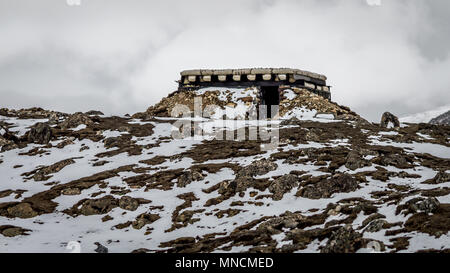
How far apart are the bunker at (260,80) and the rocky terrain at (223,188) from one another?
1114cm

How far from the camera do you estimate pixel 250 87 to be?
40.5 meters

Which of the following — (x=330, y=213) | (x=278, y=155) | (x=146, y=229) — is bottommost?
(x=146, y=229)

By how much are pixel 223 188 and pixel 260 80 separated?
2389cm

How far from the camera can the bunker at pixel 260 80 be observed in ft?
132

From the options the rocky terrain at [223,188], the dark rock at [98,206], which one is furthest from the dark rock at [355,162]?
the dark rock at [98,206]

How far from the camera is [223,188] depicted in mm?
18312

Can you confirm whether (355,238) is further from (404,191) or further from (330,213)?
(404,191)

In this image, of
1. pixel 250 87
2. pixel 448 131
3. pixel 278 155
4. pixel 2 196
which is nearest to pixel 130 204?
pixel 2 196

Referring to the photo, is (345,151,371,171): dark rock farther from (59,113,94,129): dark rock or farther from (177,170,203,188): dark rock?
(59,113,94,129): dark rock

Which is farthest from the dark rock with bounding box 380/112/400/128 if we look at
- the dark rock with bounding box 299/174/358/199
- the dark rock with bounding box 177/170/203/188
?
the dark rock with bounding box 177/170/203/188

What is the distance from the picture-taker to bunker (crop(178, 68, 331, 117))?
40.2 meters

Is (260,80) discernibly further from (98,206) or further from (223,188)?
(98,206)

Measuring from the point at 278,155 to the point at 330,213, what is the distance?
7.29 m

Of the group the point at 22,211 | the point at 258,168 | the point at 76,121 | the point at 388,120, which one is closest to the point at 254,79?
the point at 388,120
